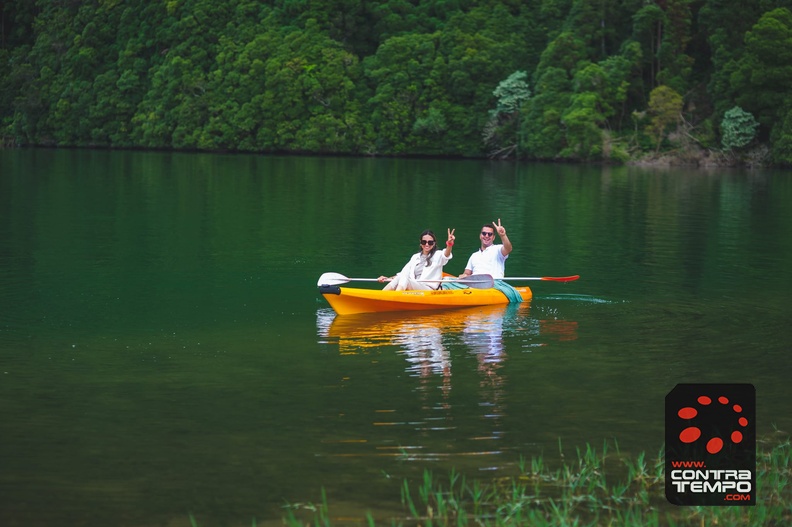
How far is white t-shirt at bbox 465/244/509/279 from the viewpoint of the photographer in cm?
1972

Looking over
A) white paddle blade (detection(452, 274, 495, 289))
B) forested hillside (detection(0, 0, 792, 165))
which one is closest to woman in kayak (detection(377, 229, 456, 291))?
white paddle blade (detection(452, 274, 495, 289))

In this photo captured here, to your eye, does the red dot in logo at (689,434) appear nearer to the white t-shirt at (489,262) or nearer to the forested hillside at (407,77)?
the white t-shirt at (489,262)

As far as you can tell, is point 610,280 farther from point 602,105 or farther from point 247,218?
point 602,105

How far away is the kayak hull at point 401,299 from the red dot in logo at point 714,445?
9707mm

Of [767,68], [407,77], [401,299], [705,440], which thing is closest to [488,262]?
[401,299]

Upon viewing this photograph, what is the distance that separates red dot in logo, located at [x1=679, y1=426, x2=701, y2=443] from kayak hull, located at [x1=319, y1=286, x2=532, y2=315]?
972cm

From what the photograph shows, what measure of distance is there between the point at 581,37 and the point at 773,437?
74.6 m

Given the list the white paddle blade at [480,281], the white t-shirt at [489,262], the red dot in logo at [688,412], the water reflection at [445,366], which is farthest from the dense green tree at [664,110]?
the red dot in logo at [688,412]

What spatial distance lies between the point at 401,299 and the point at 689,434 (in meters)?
10.1

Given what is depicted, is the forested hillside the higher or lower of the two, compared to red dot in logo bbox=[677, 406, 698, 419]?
higher

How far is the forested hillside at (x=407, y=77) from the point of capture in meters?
75.8

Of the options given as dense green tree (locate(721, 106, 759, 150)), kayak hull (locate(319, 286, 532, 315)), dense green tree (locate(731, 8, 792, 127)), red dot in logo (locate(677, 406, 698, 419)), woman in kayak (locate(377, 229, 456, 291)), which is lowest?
kayak hull (locate(319, 286, 532, 315))

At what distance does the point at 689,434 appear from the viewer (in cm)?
826

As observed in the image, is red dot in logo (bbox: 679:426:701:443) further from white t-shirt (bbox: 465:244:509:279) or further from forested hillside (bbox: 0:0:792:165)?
forested hillside (bbox: 0:0:792:165)
